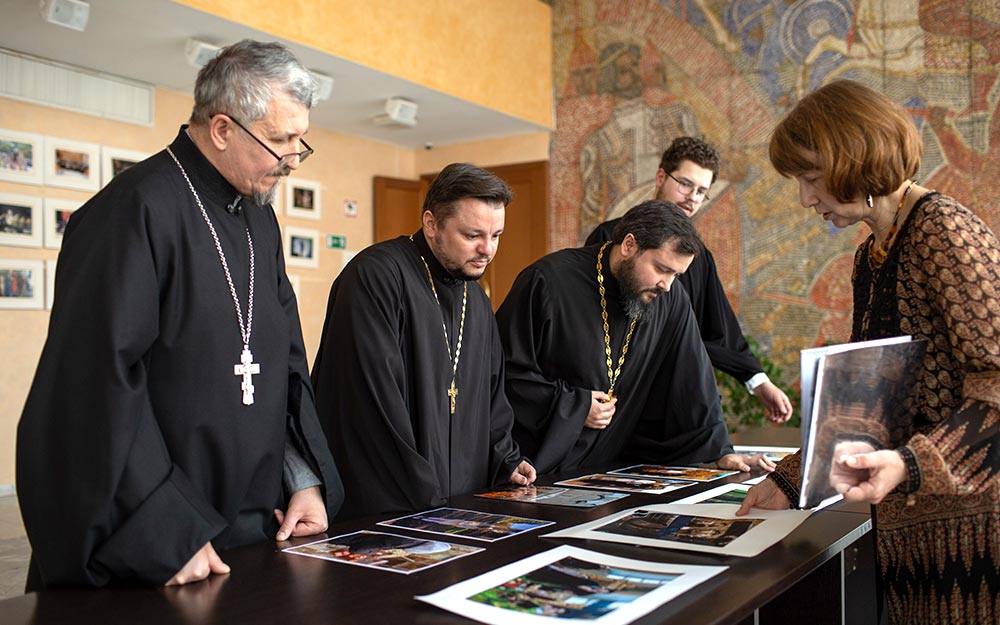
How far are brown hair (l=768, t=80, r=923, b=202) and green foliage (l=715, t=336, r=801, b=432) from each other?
20.6ft

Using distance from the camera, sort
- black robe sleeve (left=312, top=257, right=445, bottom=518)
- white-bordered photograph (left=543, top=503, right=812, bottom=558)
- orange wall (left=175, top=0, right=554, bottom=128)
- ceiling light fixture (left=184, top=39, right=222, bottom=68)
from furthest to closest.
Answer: orange wall (left=175, top=0, right=554, bottom=128)
ceiling light fixture (left=184, top=39, right=222, bottom=68)
black robe sleeve (left=312, top=257, right=445, bottom=518)
white-bordered photograph (left=543, top=503, right=812, bottom=558)

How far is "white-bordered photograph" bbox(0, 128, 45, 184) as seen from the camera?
7.26 metres

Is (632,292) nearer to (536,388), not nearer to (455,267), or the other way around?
(536,388)

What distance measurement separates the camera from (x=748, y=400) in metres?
8.21

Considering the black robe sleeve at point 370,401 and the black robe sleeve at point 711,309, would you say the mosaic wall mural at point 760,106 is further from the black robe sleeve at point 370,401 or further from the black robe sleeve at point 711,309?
the black robe sleeve at point 370,401

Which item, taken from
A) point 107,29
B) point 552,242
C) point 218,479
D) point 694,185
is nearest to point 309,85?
point 218,479

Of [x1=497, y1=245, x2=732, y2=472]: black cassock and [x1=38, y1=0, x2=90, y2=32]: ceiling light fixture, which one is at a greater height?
[x1=38, y1=0, x2=90, y2=32]: ceiling light fixture

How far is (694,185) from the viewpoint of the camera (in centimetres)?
455

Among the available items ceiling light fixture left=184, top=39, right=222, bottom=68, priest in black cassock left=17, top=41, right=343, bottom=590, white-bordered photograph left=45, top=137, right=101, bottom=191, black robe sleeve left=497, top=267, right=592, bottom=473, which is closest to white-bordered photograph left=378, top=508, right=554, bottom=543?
priest in black cassock left=17, top=41, right=343, bottom=590

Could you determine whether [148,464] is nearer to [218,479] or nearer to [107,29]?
[218,479]

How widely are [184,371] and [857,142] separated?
1441mm

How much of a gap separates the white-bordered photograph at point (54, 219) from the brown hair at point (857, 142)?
7.04 meters

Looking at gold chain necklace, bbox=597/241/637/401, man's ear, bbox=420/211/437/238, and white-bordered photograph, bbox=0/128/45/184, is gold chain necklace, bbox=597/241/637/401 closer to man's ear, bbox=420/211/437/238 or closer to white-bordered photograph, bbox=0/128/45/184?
man's ear, bbox=420/211/437/238

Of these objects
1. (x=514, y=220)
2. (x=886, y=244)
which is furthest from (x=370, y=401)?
(x=514, y=220)
